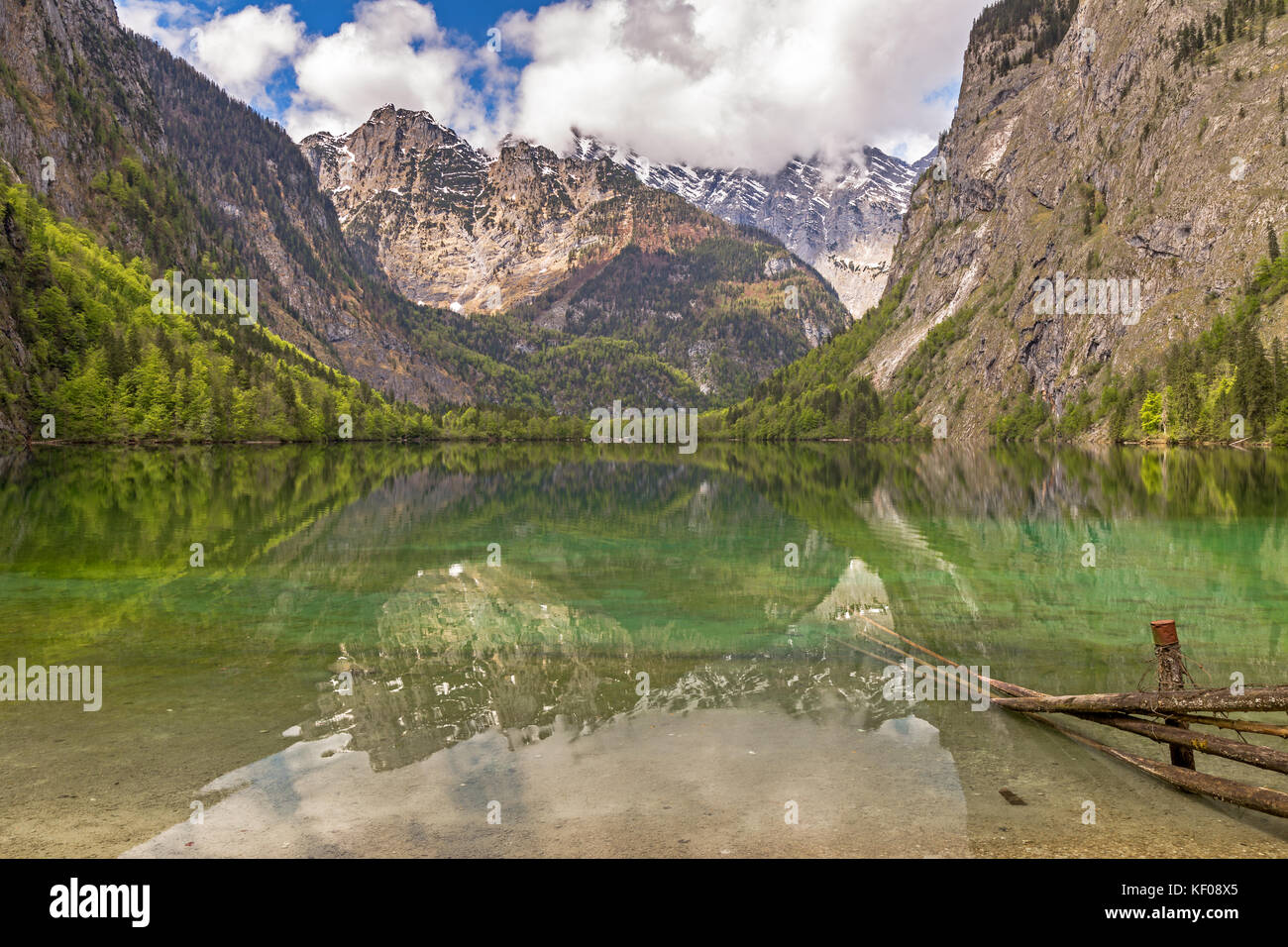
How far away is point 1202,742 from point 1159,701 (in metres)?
0.66

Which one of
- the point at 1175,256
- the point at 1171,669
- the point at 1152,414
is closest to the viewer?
the point at 1171,669

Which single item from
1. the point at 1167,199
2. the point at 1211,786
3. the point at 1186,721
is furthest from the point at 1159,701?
the point at 1167,199

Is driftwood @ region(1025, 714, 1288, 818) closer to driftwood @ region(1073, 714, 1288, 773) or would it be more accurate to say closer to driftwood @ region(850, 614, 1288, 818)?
driftwood @ region(850, 614, 1288, 818)

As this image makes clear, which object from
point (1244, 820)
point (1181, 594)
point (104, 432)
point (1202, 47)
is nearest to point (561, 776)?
point (1244, 820)

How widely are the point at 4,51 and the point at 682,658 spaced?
853 feet

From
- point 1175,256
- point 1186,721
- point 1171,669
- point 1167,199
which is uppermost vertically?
point 1167,199

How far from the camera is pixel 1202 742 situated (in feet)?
32.6

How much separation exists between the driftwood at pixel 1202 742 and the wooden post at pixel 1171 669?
13 centimetres

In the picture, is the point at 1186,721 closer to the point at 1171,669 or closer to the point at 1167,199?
the point at 1171,669

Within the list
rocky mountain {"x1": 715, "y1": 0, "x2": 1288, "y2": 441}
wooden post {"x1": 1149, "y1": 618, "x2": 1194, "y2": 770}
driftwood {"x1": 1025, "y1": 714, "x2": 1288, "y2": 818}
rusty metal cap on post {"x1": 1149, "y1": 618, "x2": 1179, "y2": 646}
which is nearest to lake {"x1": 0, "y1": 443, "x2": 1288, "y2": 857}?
driftwood {"x1": 1025, "y1": 714, "x2": 1288, "y2": 818}

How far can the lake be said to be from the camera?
30.7ft

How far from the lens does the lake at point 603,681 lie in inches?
369

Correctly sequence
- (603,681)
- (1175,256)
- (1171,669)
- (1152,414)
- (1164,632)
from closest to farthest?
(1164,632), (1171,669), (603,681), (1152,414), (1175,256)
